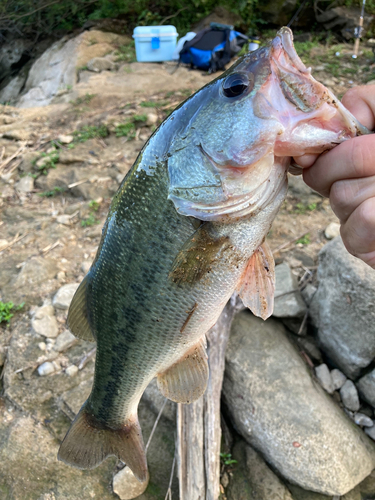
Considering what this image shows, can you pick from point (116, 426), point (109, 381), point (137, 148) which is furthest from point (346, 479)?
point (137, 148)

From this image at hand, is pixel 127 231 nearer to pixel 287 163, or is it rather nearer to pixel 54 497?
pixel 287 163

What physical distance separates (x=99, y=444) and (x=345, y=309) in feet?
6.29

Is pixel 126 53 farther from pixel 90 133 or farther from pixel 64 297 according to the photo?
pixel 64 297

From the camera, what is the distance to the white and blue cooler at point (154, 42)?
358 inches

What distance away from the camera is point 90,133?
6.28m

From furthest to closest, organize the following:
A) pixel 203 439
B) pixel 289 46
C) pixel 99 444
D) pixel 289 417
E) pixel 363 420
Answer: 1. pixel 363 420
2. pixel 289 417
3. pixel 203 439
4. pixel 99 444
5. pixel 289 46

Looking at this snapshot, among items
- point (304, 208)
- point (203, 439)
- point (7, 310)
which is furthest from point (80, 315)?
point (304, 208)

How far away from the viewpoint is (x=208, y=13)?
11.4 meters

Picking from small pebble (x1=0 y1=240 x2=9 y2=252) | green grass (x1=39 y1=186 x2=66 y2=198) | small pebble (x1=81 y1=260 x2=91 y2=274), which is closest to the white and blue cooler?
green grass (x1=39 y1=186 x2=66 y2=198)

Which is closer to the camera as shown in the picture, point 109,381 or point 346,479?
point 109,381

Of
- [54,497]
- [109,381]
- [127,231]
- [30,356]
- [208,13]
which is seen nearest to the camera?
[127,231]

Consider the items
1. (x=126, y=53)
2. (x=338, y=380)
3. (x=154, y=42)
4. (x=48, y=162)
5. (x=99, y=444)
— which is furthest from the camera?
(x=126, y=53)

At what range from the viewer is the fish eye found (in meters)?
1.34

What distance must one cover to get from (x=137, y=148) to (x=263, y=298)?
15.0 ft
